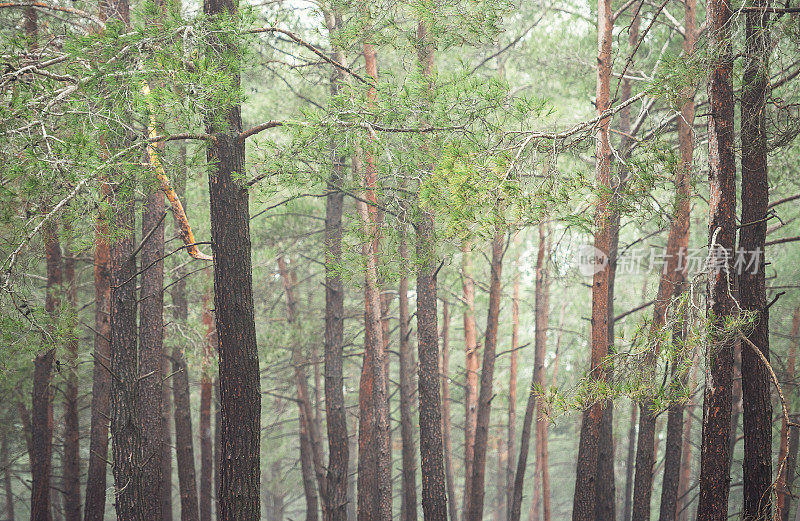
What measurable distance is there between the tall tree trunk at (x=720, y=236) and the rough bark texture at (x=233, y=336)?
3.86m

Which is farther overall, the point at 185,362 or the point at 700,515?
the point at 185,362

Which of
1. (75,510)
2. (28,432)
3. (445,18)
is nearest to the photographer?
(445,18)

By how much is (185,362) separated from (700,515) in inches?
409

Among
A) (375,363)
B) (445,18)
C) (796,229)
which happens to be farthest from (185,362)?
(796,229)

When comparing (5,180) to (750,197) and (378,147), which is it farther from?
(750,197)

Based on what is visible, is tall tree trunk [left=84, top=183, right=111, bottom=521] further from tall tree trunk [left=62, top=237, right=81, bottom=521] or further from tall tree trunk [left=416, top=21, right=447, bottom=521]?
tall tree trunk [left=416, top=21, right=447, bottom=521]

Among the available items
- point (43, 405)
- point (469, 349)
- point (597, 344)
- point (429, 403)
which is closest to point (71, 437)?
point (43, 405)

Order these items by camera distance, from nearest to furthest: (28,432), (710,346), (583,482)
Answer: (710,346), (583,482), (28,432)

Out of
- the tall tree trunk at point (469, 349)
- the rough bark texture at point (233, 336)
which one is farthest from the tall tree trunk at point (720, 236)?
the tall tree trunk at point (469, 349)

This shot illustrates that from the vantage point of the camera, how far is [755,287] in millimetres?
5691

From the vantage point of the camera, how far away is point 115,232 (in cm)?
554

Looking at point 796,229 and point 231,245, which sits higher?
point 796,229

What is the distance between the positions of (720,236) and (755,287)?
3.53ft

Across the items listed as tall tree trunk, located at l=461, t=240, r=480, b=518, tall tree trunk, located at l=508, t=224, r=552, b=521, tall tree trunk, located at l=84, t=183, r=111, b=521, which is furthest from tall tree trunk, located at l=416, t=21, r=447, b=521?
tall tree trunk, located at l=508, t=224, r=552, b=521
